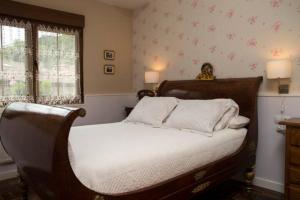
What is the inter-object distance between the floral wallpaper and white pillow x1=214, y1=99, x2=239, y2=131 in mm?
466

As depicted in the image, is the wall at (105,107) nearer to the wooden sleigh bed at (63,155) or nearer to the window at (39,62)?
the window at (39,62)

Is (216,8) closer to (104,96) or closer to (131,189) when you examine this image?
(104,96)

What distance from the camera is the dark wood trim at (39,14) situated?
116 inches

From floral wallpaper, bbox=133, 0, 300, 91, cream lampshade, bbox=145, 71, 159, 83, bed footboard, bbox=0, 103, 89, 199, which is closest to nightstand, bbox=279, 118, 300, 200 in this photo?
floral wallpaper, bbox=133, 0, 300, 91

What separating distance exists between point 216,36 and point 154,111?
126cm

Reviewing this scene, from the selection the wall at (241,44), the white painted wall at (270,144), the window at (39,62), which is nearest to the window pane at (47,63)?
the window at (39,62)

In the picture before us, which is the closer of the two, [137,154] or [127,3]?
[137,154]

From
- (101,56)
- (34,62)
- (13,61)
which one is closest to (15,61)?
(13,61)

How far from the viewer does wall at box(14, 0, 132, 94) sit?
12.1ft

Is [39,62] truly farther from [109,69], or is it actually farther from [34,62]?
[109,69]

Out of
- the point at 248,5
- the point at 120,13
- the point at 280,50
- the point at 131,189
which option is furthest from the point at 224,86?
the point at 120,13

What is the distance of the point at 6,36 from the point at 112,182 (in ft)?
8.37

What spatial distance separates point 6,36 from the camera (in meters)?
2.98

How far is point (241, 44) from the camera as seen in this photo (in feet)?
9.39
